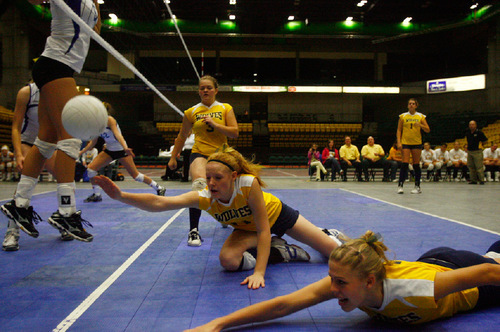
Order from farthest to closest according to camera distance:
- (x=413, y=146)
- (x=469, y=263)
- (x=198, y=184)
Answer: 1. (x=413, y=146)
2. (x=198, y=184)
3. (x=469, y=263)

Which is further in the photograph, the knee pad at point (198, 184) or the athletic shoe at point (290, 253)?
the knee pad at point (198, 184)

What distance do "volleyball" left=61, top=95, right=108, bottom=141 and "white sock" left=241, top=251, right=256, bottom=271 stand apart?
4.76ft

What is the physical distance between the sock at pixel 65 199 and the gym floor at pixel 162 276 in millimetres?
431

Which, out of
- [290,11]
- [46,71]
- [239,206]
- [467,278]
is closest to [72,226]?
[46,71]

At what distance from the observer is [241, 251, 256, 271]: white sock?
2.91m

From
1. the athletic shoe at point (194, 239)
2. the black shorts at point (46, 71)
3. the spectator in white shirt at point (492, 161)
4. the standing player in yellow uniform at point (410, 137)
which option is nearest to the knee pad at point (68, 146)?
the black shorts at point (46, 71)

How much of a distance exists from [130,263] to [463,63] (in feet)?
107

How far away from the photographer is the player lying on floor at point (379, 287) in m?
1.65

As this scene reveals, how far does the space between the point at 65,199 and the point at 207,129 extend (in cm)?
168

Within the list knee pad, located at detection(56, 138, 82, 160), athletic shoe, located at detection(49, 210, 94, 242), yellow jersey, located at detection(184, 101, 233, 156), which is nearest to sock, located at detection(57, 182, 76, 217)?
athletic shoe, located at detection(49, 210, 94, 242)

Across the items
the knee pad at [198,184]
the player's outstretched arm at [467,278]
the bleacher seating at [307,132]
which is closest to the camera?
the player's outstretched arm at [467,278]

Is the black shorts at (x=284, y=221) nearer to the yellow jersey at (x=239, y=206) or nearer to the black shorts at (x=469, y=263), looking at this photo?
the yellow jersey at (x=239, y=206)

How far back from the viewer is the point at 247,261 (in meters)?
2.92

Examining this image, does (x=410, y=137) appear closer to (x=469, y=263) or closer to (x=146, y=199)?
(x=469, y=263)
